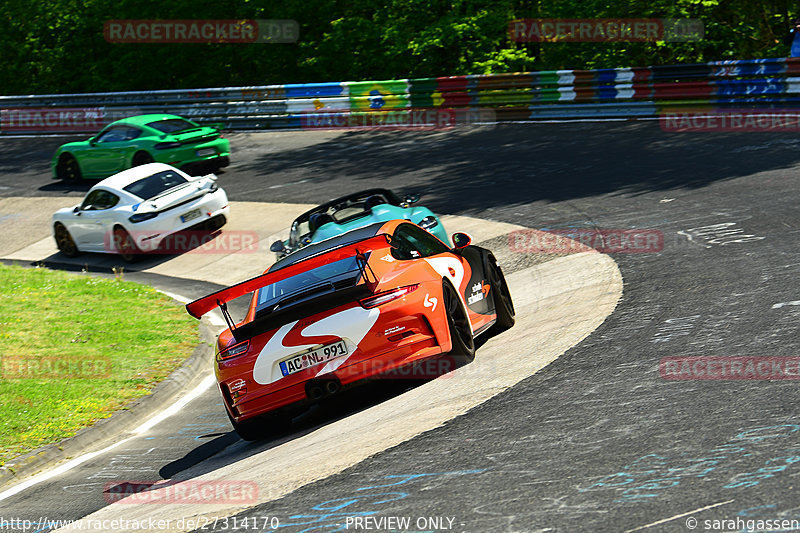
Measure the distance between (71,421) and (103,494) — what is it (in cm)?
236

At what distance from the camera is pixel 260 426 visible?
7688mm

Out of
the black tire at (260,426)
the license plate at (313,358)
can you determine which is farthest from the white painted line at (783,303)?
the black tire at (260,426)

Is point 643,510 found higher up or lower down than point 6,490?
higher up

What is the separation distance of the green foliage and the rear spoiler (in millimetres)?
19129

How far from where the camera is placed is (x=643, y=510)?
15.1 feet

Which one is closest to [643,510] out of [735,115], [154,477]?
[154,477]

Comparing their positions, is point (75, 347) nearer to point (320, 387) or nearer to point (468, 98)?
point (320, 387)

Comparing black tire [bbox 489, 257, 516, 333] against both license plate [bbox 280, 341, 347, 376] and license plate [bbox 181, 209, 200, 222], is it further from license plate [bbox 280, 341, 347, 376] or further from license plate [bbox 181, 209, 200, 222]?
license plate [bbox 181, 209, 200, 222]

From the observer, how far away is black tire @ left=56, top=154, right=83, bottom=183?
23.5 meters

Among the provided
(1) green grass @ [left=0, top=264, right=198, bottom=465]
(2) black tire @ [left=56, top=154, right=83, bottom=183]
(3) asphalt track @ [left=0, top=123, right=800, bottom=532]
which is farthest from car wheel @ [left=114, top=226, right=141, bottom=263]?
(2) black tire @ [left=56, top=154, right=83, bottom=183]

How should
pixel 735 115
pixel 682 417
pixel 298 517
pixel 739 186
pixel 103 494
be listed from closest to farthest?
1. pixel 298 517
2. pixel 682 417
3. pixel 103 494
4. pixel 739 186
5. pixel 735 115

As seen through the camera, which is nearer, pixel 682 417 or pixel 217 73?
pixel 682 417

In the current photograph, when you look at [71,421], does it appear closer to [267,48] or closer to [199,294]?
[199,294]

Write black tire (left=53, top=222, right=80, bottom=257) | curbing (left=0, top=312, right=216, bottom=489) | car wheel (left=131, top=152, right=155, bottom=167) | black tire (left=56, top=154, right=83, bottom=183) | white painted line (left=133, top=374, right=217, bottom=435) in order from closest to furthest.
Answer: curbing (left=0, top=312, right=216, bottom=489) < white painted line (left=133, top=374, right=217, bottom=435) < black tire (left=53, top=222, right=80, bottom=257) < car wheel (left=131, top=152, right=155, bottom=167) < black tire (left=56, top=154, right=83, bottom=183)
